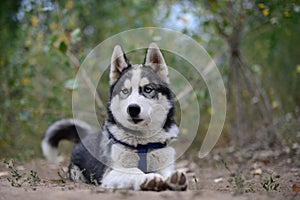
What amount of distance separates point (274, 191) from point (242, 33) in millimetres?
3749

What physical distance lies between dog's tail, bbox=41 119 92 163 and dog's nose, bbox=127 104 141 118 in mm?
1556

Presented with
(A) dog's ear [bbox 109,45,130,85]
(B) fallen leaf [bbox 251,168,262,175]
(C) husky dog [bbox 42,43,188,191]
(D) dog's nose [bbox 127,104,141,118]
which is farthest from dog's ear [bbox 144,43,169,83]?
(B) fallen leaf [bbox 251,168,262,175]

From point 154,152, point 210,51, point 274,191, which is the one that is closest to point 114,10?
point 210,51

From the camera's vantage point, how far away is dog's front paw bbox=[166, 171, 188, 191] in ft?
9.84

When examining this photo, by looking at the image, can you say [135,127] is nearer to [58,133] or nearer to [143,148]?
[143,148]

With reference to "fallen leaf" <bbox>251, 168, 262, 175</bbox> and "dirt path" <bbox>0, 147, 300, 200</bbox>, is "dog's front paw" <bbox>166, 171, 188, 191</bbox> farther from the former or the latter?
"fallen leaf" <bbox>251, 168, 262, 175</bbox>

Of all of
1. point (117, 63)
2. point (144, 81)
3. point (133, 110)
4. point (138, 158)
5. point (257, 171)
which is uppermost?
point (117, 63)

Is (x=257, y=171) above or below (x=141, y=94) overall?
below

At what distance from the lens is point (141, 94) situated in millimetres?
3617

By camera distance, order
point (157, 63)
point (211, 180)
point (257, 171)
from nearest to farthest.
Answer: point (157, 63) < point (211, 180) < point (257, 171)

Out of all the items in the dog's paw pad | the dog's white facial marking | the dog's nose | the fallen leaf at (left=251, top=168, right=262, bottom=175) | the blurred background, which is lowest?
the dog's paw pad

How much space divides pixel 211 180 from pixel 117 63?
1.67m

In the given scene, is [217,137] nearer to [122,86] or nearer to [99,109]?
[99,109]

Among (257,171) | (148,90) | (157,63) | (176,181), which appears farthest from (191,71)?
(176,181)
